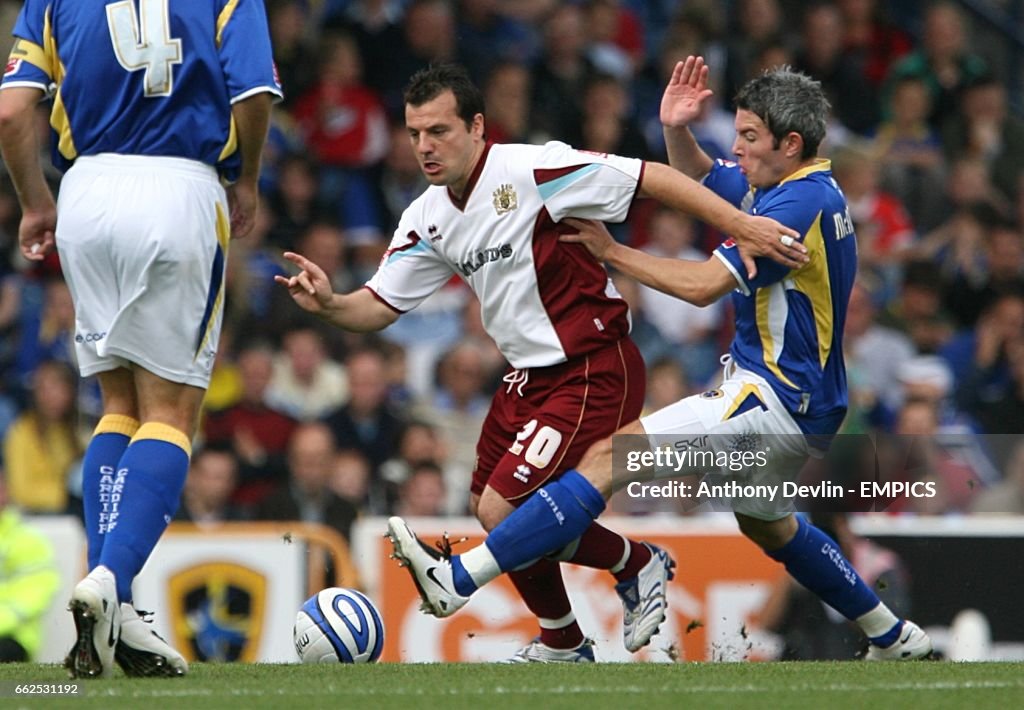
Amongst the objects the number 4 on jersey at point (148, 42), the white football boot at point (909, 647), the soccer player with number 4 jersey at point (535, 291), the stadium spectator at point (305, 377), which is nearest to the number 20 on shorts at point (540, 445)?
the soccer player with number 4 jersey at point (535, 291)

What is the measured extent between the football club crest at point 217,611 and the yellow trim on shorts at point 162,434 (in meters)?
2.76

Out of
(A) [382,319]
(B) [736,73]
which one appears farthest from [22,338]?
(B) [736,73]

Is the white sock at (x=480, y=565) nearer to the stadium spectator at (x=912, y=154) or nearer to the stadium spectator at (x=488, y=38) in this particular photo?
the stadium spectator at (x=488, y=38)

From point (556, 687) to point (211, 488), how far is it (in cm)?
422

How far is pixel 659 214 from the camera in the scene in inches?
427

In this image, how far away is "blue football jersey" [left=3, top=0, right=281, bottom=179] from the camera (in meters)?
5.38

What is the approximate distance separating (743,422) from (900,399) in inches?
185

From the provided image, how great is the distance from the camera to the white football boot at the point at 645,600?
6.10 m

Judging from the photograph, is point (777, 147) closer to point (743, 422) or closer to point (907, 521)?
point (743, 422)

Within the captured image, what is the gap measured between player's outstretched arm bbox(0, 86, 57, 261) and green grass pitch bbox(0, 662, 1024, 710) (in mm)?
1397

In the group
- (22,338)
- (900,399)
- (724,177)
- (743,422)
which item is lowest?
(900,399)

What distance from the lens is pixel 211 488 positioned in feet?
29.1

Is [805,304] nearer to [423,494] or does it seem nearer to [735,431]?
[735,431]

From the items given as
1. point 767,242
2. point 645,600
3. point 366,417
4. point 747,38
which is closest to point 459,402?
point 366,417
